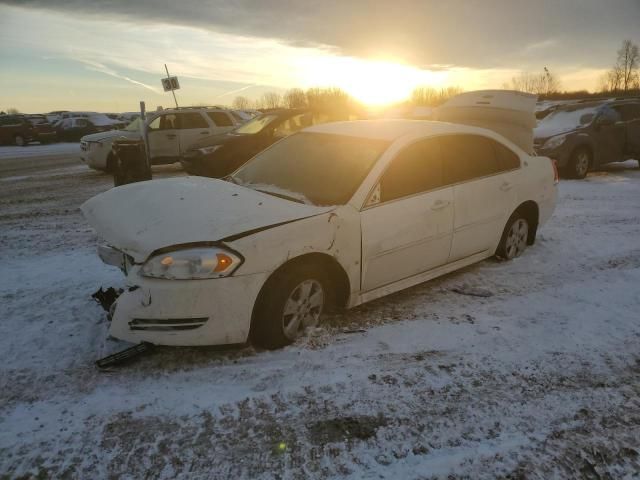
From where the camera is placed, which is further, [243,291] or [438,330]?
[438,330]

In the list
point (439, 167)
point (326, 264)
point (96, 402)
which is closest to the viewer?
point (96, 402)

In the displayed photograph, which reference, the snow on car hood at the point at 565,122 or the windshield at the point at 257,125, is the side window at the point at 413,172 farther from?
the snow on car hood at the point at 565,122

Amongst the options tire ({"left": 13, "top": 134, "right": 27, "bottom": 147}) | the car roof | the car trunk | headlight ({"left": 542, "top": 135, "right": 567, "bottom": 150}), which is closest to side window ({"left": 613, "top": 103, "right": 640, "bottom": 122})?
headlight ({"left": 542, "top": 135, "right": 567, "bottom": 150})

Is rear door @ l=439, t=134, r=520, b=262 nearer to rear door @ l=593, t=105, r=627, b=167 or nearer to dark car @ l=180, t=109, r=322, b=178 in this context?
dark car @ l=180, t=109, r=322, b=178

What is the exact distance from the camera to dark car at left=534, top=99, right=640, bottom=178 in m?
10.5

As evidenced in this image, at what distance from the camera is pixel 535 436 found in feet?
8.34

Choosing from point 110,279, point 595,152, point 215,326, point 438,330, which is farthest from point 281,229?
point 595,152

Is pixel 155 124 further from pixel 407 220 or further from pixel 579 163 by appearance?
pixel 407 220

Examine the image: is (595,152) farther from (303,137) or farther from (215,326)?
(215,326)

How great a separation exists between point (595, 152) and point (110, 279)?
1060cm

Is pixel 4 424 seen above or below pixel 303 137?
below

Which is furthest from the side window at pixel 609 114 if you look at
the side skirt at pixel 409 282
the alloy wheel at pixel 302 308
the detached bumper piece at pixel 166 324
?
the detached bumper piece at pixel 166 324

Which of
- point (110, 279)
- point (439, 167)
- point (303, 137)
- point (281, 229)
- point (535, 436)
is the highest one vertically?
point (303, 137)

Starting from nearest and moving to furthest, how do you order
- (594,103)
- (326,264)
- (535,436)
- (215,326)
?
(535,436) < (215,326) < (326,264) < (594,103)
